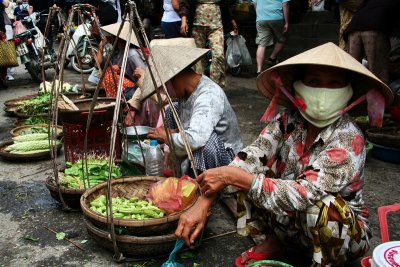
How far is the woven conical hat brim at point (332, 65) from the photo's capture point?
206 centimetres

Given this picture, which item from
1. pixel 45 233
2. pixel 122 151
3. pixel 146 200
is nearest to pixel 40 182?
pixel 122 151

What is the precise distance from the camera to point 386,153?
4.07 meters

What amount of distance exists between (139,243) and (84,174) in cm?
122

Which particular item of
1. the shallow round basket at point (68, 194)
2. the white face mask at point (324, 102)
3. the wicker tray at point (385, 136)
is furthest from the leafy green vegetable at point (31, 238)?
the wicker tray at point (385, 136)

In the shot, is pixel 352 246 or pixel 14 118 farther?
pixel 14 118

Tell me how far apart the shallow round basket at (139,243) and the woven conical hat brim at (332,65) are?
3.31 feet

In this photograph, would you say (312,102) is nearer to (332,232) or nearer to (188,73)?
(332,232)

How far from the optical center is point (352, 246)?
213 centimetres

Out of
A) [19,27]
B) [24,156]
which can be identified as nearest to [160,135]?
[24,156]

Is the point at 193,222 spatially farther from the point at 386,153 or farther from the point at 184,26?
the point at 184,26

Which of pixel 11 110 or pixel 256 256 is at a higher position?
pixel 256 256

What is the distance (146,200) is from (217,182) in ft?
3.18

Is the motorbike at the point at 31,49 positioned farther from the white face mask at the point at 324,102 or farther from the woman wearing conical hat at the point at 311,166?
the white face mask at the point at 324,102

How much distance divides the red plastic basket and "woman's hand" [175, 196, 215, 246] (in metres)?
1.80
